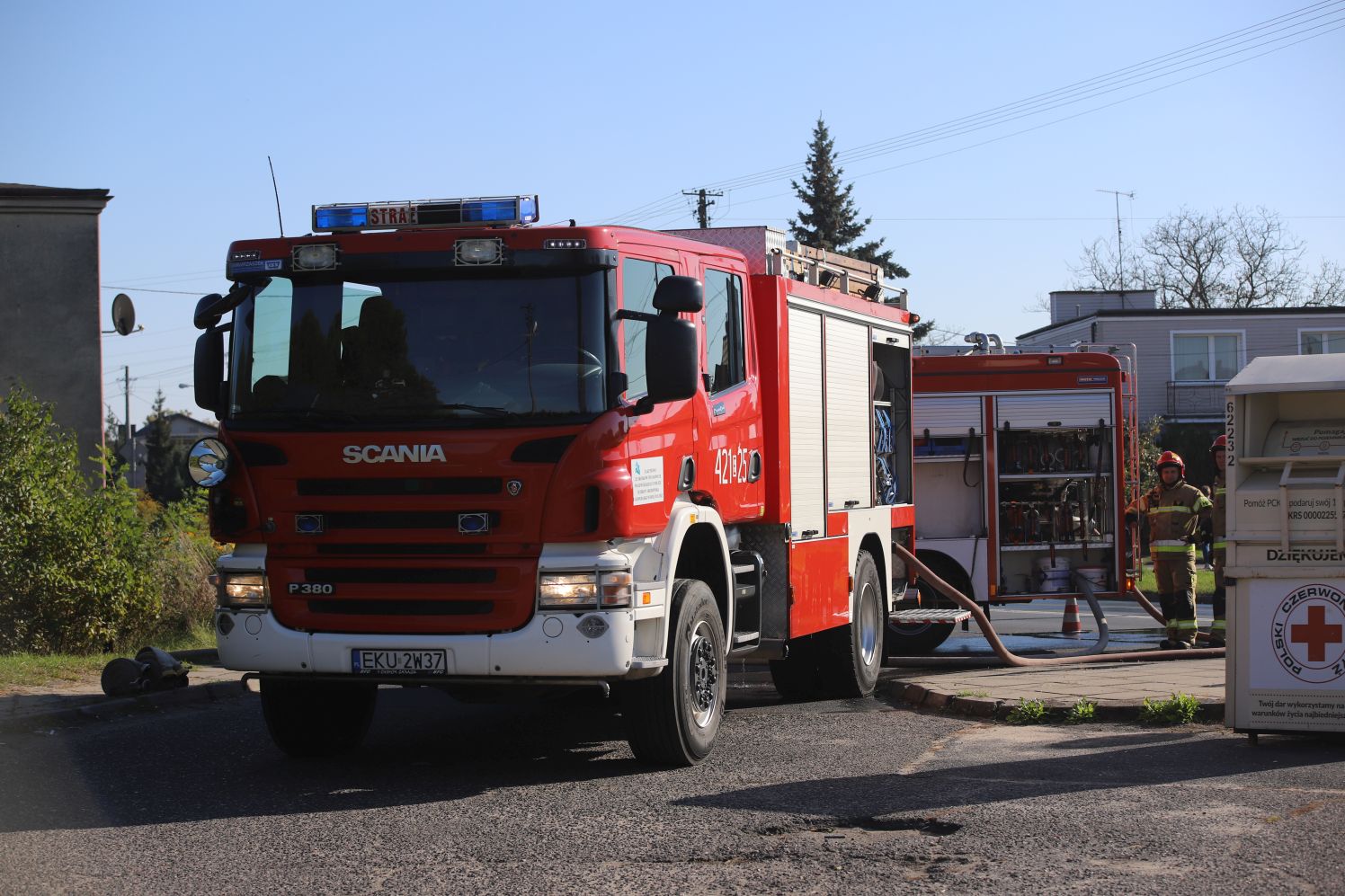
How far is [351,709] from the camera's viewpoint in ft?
30.1

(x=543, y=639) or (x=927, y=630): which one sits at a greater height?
(x=543, y=639)

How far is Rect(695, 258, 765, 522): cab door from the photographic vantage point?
8.87 meters

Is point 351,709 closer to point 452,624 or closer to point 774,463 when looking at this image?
point 452,624

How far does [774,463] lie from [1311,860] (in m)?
4.70

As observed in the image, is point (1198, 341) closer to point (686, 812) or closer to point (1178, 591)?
point (1178, 591)

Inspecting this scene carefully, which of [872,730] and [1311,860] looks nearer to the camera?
[1311,860]

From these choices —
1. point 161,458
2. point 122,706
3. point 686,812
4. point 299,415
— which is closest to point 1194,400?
point 122,706

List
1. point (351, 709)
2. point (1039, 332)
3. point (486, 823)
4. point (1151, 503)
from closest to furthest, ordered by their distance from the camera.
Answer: point (486, 823) < point (351, 709) < point (1151, 503) < point (1039, 332)

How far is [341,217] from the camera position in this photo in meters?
8.36

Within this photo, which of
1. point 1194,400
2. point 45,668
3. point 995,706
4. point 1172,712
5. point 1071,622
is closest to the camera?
point 1172,712

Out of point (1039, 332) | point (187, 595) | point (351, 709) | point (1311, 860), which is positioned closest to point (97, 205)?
point (187, 595)

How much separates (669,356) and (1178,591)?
8.30 metres

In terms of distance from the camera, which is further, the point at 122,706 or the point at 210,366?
the point at 122,706

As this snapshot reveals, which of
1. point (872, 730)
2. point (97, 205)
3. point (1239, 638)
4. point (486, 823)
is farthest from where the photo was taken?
point (97, 205)
